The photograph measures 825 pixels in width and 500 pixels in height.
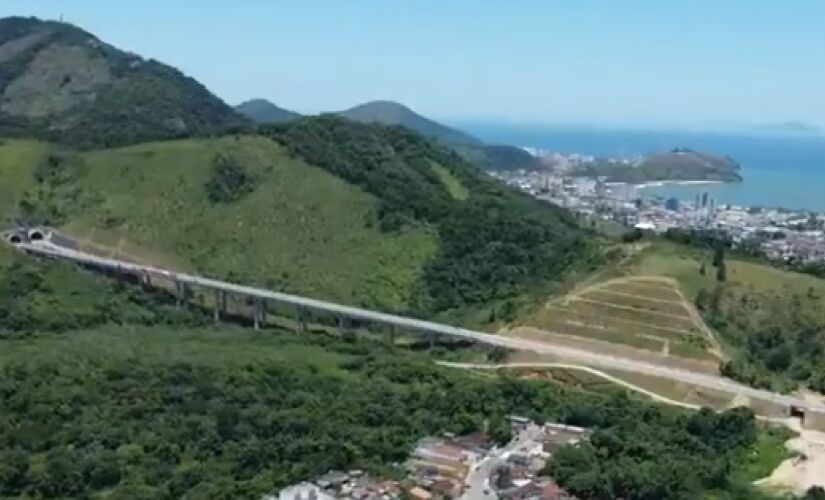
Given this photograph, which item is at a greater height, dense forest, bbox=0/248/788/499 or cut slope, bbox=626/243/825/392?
cut slope, bbox=626/243/825/392

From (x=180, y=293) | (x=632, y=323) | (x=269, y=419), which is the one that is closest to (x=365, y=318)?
(x=180, y=293)

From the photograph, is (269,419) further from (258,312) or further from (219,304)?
(219,304)

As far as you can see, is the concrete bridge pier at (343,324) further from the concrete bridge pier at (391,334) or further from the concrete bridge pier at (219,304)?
the concrete bridge pier at (219,304)

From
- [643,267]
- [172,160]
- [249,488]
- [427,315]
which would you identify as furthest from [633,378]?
[172,160]

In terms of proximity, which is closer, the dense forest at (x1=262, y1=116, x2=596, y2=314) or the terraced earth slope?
the terraced earth slope

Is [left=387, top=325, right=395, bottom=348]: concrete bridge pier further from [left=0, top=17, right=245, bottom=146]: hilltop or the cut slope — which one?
[left=0, top=17, right=245, bottom=146]: hilltop

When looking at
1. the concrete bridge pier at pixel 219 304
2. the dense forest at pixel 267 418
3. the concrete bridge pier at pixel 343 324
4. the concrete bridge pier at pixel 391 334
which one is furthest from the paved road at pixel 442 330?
the dense forest at pixel 267 418

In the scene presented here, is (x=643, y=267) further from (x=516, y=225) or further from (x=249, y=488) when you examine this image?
(x=249, y=488)

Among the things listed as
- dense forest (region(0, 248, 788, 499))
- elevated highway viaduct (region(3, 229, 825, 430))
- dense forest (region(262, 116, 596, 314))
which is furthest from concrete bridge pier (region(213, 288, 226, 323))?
dense forest (region(262, 116, 596, 314))
